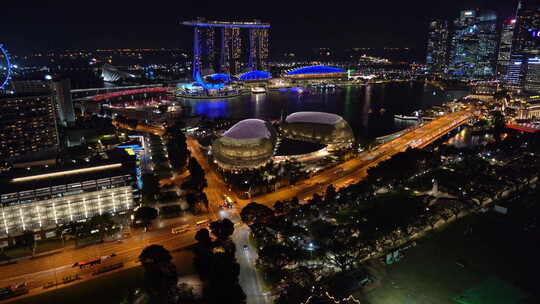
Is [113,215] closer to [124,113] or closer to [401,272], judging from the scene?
[401,272]

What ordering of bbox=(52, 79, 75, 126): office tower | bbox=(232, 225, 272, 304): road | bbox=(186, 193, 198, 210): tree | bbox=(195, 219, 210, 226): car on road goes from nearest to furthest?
bbox=(232, 225, 272, 304): road, bbox=(195, 219, 210, 226): car on road, bbox=(186, 193, 198, 210): tree, bbox=(52, 79, 75, 126): office tower

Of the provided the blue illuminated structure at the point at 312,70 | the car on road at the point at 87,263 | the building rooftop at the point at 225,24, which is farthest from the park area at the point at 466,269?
the blue illuminated structure at the point at 312,70

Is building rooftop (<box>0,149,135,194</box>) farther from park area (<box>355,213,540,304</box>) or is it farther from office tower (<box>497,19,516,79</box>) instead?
office tower (<box>497,19,516,79</box>)

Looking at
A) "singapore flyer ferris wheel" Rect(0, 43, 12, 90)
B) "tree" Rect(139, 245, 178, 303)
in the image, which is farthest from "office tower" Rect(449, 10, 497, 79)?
"tree" Rect(139, 245, 178, 303)

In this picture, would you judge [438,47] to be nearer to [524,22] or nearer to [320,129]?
[524,22]

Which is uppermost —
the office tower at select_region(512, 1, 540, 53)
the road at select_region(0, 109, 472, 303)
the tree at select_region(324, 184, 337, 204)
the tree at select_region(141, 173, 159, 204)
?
the office tower at select_region(512, 1, 540, 53)
